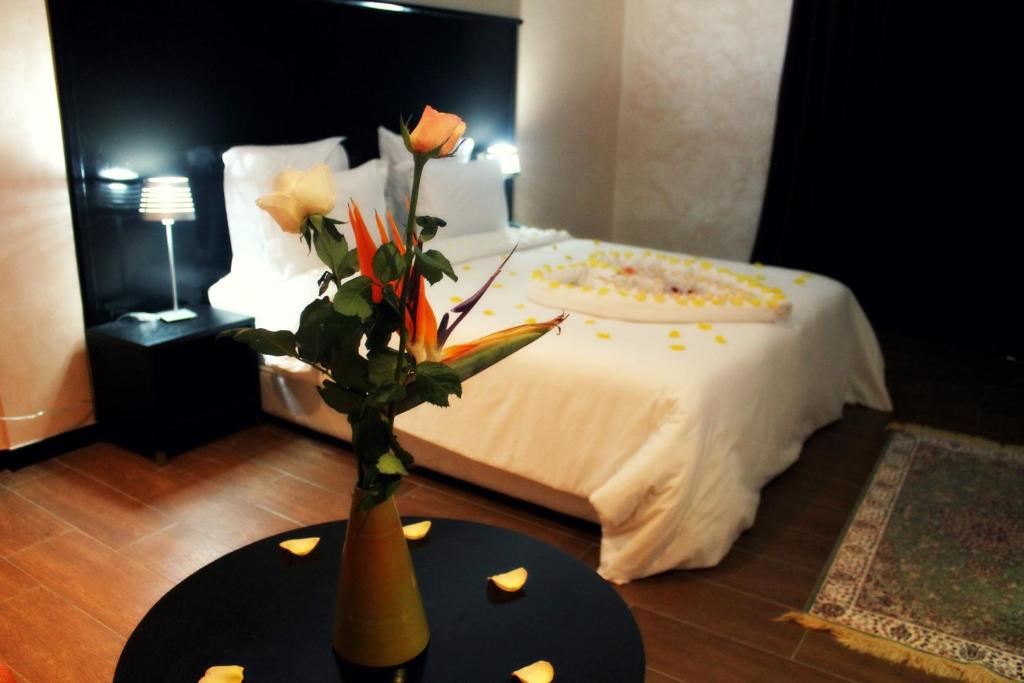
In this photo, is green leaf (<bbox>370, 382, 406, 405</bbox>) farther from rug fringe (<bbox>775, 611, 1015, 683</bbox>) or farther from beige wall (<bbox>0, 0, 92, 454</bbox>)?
beige wall (<bbox>0, 0, 92, 454</bbox>)

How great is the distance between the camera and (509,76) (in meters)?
4.68

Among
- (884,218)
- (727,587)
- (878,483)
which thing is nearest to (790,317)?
(878,483)

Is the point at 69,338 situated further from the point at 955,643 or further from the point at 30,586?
the point at 955,643

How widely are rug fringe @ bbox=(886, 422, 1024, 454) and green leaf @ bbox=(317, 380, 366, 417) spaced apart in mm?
2864

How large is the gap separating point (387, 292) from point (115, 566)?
172cm

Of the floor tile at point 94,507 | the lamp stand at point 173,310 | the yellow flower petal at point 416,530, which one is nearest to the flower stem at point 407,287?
the yellow flower petal at point 416,530

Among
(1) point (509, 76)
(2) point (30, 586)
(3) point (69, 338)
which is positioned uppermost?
(1) point (509, 76)

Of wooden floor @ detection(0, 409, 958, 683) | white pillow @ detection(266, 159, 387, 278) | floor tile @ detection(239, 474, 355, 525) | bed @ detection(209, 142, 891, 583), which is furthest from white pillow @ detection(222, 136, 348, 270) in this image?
floor tile @ detection(239, 474, 355, 525)

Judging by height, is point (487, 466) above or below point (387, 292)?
below

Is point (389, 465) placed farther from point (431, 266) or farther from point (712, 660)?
point (712, 660)

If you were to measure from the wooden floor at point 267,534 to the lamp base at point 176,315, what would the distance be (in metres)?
0.47

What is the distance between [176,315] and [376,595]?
7.18 feet

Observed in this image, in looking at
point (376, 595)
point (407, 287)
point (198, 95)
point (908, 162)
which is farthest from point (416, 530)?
point (908, 162)

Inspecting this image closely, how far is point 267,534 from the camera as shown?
2.47m
